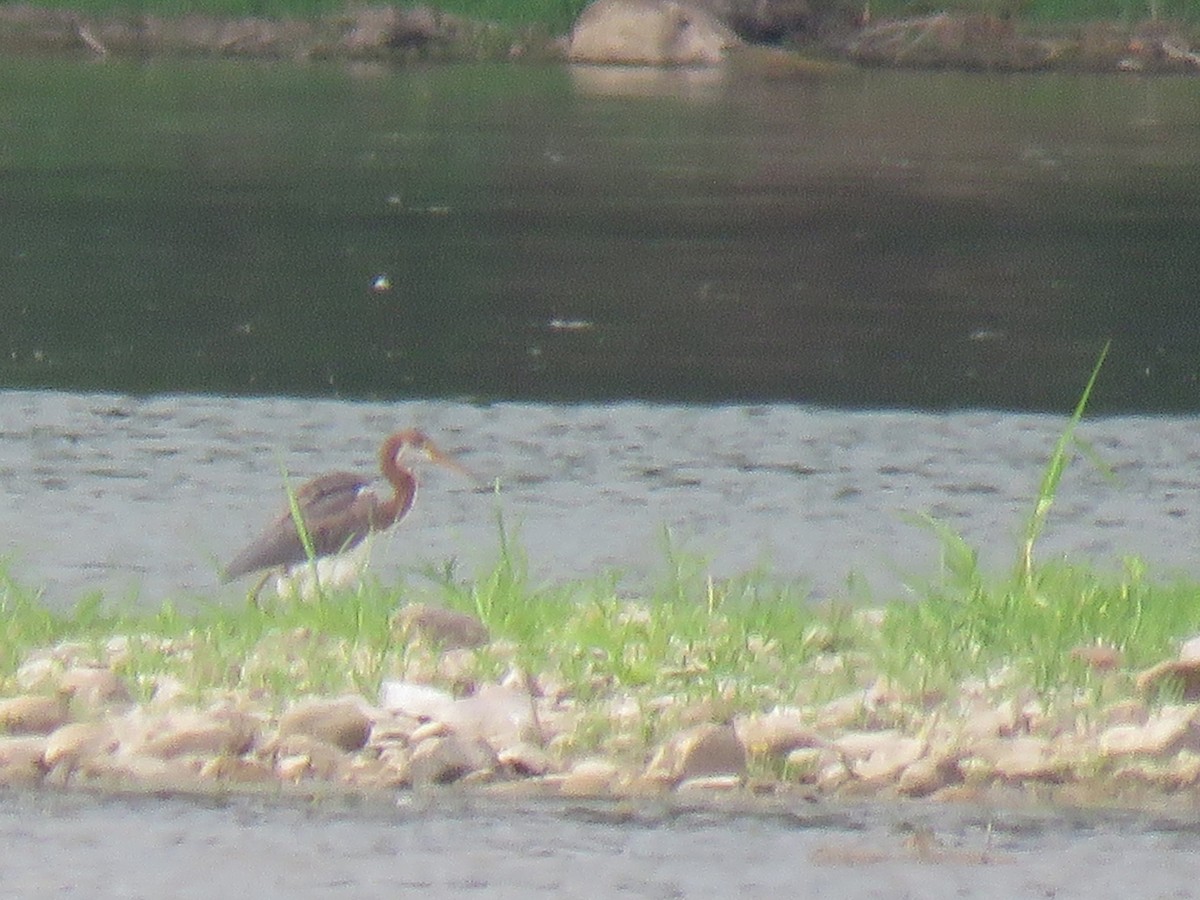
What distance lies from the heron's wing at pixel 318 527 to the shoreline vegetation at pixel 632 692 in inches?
9.7

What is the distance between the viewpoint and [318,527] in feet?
26.8

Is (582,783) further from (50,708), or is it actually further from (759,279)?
(759,279)

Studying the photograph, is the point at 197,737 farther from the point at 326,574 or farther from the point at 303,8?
the point at 303,8

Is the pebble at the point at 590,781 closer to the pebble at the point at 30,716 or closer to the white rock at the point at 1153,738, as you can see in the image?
the white rock at the point at 1153,738

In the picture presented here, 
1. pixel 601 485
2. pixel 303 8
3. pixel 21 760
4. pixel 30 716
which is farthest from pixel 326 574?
pixel 303 8

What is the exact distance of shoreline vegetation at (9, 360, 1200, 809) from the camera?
611 centimetres

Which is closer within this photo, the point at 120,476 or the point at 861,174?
the point at 120,476

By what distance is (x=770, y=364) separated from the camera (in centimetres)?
Result: 1323

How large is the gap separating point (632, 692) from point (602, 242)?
1138cm

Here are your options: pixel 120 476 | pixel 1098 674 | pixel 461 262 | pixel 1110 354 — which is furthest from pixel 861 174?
pixel 1098 674

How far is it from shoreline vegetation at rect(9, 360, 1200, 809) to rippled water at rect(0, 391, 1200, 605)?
62cm

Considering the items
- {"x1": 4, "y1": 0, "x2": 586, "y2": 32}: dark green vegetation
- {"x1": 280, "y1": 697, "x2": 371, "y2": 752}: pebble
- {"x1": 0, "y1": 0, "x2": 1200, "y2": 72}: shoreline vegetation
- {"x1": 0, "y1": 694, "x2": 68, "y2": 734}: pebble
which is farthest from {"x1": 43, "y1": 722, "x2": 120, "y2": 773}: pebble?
{"x1": 4, "y1": 0, "x2": 586, "y2": 32}: dark green vegetation

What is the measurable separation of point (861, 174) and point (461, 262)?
613 centimetres

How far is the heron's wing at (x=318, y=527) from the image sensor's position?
8125mm
